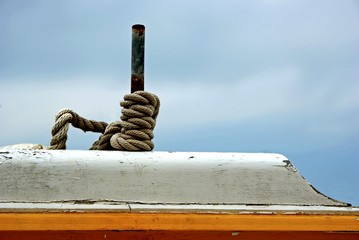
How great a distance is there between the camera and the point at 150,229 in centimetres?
186

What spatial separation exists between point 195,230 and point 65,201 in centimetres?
47

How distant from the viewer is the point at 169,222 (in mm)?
1899

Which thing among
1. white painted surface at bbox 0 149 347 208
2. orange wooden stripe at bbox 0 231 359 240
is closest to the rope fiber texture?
white painted surface at bbox 0 149 347 208

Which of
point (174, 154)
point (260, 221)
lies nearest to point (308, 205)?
point (260, 221)

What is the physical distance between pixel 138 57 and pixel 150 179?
2.46ft

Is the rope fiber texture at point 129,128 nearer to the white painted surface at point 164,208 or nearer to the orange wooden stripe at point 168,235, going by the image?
the white painted surface at point 164,208

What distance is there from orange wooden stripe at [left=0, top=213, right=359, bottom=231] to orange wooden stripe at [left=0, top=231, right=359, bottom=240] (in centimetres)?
1

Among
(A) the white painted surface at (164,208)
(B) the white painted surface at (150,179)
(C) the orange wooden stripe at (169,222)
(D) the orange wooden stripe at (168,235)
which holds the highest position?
Answer: (B) the white painted surface at (150,179)

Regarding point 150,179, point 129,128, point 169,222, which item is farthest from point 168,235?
point 129,128

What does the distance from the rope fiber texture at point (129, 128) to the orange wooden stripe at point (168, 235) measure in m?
0.56

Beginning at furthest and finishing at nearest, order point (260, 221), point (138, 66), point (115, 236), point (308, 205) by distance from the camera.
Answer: point (138, 66) < point (308, 205) < point (260, 221) < point (115, 236)

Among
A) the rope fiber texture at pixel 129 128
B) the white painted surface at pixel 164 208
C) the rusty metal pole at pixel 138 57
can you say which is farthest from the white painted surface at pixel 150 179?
the rusty metal pole at pixel 138 57

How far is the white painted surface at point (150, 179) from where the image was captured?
79.4 inches

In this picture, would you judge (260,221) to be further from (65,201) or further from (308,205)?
(65,201)
